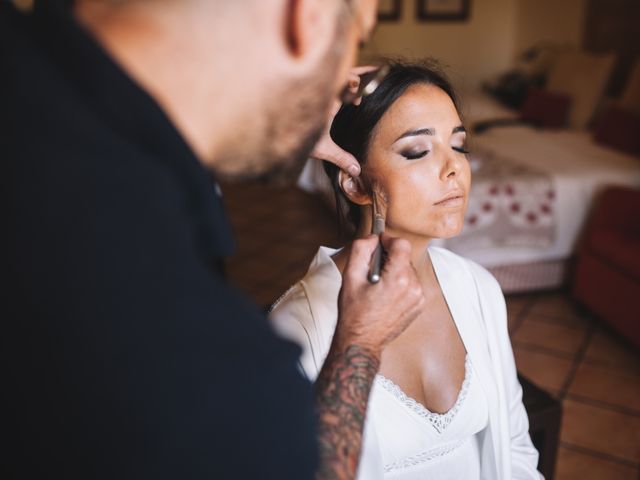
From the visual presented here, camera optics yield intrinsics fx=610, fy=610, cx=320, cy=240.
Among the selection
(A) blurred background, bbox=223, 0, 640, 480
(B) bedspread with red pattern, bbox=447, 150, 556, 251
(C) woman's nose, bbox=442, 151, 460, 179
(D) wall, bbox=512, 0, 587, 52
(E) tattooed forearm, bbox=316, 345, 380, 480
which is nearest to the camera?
(E) tattooed forearm, bbox=316, 345, 380, 480

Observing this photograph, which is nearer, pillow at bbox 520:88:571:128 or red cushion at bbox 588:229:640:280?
red cushion at bbox 588:229:640:280

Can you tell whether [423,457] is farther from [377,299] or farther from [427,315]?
[377,299]

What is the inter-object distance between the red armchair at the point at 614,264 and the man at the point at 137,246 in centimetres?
242

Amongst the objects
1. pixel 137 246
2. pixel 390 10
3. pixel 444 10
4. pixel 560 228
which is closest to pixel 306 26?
pixel 137 246

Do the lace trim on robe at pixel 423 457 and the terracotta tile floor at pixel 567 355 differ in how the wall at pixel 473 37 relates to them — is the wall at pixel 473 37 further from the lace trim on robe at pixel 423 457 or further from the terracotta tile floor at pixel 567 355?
the lace trim on robe at pixel 423 457

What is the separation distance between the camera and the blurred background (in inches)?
88.0

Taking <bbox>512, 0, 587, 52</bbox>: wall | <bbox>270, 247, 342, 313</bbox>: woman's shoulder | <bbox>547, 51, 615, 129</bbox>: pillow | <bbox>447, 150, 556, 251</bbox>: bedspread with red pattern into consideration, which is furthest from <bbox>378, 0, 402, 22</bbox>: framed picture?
<bbox>270, 247, 342, 313</bbox>: woman's shoulder

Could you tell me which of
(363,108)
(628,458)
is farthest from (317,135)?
(628,458)

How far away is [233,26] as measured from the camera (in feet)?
1.78

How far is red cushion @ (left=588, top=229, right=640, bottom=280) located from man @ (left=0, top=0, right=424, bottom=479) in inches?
94.8

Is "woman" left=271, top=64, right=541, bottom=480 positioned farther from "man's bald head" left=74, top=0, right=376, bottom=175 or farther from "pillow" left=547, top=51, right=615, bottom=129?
"pillow" left=547, top=51, right=615, bottom=129

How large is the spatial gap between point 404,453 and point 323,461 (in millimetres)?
513

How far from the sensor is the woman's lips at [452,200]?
1254mm

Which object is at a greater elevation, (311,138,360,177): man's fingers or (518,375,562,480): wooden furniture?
(311,138,360,177): man's fingers
